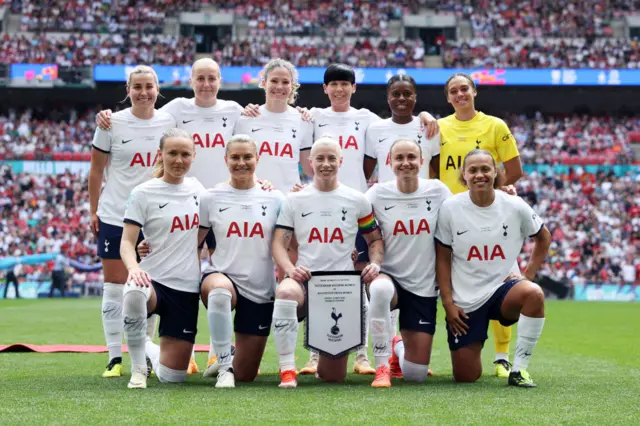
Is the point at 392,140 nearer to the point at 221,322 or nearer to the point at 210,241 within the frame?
the point at 210,241

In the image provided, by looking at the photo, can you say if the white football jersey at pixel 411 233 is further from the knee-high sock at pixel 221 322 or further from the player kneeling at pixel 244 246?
the knee-high sock at pixel 221 322

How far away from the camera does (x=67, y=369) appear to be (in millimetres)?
7191

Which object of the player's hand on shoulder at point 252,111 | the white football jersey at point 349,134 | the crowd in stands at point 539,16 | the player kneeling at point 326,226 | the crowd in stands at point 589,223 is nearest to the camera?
the player kneeling at point 326,226

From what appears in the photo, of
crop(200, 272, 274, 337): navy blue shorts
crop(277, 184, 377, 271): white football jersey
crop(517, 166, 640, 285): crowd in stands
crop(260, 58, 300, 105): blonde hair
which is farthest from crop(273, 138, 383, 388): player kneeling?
crop(517, 166, 640, 285): crowd in stands

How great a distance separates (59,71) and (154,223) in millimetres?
27793

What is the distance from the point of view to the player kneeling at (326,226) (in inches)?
243

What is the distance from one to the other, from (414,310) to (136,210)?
205 cm

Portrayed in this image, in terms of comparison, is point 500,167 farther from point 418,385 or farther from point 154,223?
point 154,223

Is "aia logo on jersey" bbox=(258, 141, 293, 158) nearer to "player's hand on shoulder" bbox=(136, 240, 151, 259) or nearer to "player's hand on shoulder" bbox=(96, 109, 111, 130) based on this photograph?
"player's hand on shoulder" bbox=(96, 109, 111, 130)

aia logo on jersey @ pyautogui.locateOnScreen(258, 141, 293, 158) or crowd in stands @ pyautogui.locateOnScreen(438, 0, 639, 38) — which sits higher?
crowd in stands @ pyautogui.locateOnScreen(438, 0, 639, 38)

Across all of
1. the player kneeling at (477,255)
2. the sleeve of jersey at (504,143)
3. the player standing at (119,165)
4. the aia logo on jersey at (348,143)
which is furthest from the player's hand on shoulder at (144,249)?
the sleeve of jersey at (504,143)

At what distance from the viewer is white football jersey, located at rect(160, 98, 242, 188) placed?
7117 millimetres

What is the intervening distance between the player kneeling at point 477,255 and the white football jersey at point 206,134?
1.84 metres

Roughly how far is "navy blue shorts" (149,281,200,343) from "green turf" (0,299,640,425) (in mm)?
354
